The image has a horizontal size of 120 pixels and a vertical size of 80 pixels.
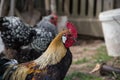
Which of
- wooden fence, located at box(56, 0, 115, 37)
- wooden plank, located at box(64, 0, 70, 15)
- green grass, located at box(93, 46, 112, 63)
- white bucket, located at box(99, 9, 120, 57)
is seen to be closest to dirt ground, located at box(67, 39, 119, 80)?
green grass, located at box(93, 46, 112, 63)

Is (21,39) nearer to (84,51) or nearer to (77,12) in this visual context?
(84,51)

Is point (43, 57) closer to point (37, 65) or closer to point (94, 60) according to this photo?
point (37, 65)

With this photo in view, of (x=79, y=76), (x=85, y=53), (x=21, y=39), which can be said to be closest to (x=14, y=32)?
(x=21, y=39)

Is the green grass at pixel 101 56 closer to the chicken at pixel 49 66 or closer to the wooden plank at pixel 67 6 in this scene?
the wooden plank at pixel 67 6

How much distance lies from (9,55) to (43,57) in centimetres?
187

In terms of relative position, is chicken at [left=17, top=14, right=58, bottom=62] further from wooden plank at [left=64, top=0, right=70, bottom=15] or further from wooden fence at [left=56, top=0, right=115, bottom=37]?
wooden plank at [left=64, top=0, right=70, bottom=15]

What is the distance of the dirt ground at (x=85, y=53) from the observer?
7306 millimetres

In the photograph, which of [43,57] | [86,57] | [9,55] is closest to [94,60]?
[86,57]

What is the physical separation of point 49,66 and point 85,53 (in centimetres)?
404

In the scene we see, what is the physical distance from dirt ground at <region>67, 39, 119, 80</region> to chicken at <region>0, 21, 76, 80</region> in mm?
1903

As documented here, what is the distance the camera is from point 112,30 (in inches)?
315

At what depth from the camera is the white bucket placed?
7.89 meters

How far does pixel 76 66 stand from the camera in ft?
24.8

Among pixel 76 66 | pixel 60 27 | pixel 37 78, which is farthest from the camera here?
pixel 60 27
